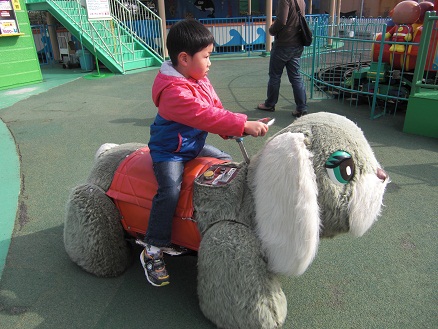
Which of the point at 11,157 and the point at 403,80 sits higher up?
the point at 403,80

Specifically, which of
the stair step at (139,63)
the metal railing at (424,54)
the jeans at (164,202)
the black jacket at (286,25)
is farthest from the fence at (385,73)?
the stair step at (139,63)

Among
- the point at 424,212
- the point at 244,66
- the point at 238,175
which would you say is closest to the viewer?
the point at 238,175

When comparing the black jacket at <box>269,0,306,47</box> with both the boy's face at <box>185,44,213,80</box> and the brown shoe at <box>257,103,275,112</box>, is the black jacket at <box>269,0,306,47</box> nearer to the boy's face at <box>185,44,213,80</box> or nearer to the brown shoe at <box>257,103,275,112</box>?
the brown shoe at <box>257,103,275,112</box>

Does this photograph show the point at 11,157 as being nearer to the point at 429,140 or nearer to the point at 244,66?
the point at 429,140

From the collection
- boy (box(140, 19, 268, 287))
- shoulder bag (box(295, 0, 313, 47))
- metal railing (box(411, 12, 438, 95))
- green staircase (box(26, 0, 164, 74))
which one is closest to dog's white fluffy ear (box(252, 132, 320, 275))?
boy (box(140, 19, 268, 287))

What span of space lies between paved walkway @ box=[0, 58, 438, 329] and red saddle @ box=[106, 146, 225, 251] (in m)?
0.41

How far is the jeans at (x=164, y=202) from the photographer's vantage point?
2002 mm

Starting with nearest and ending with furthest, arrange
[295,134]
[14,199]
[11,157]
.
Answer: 1. [295,134]
2. [14,199]
3. [11,157]

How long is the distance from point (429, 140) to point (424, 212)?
6.73ft

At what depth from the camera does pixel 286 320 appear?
81.4 inches

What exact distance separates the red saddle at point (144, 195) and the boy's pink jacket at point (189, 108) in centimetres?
33

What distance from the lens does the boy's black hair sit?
196cm

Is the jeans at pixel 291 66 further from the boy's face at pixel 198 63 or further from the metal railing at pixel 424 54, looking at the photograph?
the boy's face at pixel 198 63

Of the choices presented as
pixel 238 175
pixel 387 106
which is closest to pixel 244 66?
pixel 387 106
